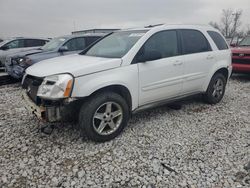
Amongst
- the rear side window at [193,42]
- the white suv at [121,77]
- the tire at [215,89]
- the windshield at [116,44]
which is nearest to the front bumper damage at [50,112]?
the white suv at [121,77]

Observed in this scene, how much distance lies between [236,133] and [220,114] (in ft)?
2.86

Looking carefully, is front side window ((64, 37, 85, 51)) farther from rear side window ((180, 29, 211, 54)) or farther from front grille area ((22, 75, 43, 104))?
rear side window ((180, 29, 211, 54))

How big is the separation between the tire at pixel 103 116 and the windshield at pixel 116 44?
2.46 ft

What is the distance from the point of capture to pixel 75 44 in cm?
708

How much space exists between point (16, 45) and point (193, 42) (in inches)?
333

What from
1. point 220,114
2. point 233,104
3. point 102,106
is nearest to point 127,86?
point 102,106

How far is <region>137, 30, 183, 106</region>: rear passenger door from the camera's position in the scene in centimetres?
346

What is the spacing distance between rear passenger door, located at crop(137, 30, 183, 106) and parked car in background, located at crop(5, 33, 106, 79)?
12.0ft

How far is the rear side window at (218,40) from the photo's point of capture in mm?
4672

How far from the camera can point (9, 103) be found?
5078 millimetres

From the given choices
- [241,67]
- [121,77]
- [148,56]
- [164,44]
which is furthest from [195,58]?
[241,67]

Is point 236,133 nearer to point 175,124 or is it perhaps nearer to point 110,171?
point 175,124

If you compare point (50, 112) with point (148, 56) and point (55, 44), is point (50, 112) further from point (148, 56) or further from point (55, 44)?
point (55, 44)

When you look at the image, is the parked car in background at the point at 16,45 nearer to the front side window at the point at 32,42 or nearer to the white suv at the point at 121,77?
the front side window at the point at 32,42
